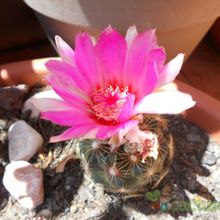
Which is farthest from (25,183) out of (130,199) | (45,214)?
(130,199)

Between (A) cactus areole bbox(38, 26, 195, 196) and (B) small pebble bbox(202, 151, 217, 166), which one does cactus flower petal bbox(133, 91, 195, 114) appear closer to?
(A) cactus areole bbox(38, 26, 195, 196)

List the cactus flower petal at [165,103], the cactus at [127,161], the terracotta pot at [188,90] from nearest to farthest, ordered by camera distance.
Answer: the cactus flower petal at [165,103], the cactus at [127,161], the terracotta pot at [188,90]

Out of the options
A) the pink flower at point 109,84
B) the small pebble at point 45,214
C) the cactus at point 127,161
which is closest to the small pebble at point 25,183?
the small pebble at point 45,214

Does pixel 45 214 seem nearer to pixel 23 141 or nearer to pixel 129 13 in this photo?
pixel 23 141

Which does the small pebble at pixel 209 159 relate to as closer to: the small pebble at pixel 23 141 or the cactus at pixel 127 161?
the cactus at pixel 127 161

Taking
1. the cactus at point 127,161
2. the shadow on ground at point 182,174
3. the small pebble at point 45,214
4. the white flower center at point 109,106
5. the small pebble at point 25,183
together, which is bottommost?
the shadow on ground at point 182,174

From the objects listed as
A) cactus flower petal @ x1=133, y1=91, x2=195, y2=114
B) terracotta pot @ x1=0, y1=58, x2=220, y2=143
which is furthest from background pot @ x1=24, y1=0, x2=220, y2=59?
cactus flower petal @ x1=133, y1=91, x2=195, y2=114
